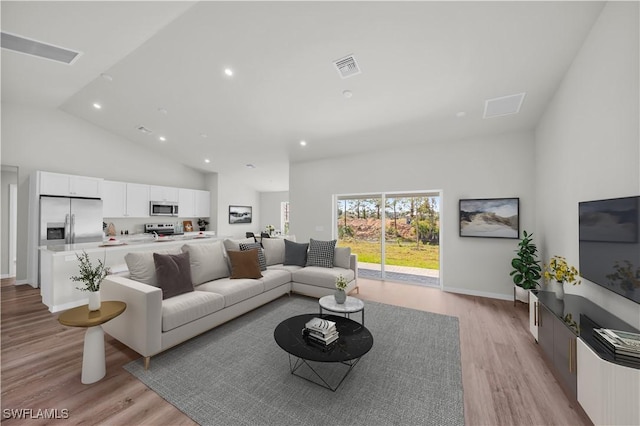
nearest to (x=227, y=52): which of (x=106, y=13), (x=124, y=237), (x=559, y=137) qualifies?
(x=106, y=13)

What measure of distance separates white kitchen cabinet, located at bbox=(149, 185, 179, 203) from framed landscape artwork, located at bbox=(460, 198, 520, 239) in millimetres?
7170

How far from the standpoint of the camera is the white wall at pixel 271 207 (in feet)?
31.1

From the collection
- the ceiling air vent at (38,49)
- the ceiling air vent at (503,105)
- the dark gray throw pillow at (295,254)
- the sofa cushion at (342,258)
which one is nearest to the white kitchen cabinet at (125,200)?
the ceiling air vent at (38,49)

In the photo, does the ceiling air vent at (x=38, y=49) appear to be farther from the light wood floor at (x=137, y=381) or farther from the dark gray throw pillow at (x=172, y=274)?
the light wood floor at (x=137, y=381)

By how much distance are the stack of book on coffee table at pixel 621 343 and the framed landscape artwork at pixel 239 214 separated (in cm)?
838

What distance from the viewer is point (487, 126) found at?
3988 millimetres

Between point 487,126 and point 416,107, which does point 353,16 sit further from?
point 487,126

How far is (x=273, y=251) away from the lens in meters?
4.55

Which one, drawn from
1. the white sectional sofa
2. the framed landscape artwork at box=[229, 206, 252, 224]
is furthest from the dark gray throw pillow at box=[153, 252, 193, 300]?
the framed landscape artwork at box=[229, 206, 252, 224]

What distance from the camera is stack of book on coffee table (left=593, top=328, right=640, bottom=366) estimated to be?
1.37 meters

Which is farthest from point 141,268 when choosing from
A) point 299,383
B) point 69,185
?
point 69,185

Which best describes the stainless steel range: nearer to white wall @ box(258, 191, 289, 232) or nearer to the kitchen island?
the kitchen island

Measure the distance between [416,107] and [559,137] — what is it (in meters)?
1.74

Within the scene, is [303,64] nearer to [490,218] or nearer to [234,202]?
[490,218]
